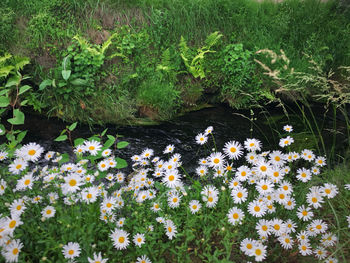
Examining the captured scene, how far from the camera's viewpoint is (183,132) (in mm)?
4133

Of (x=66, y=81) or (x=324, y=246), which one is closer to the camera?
(x=324, y=246)

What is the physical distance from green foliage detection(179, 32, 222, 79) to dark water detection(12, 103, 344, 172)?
0.75 m

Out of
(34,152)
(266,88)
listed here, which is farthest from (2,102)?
(266,88)

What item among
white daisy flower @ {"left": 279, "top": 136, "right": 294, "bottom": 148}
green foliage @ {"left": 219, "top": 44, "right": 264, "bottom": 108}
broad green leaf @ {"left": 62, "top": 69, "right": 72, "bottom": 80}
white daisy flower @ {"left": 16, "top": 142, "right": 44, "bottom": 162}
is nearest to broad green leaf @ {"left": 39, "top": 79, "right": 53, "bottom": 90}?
broad green leaf @ {"left": 62, "top": 69, "right": 72, "bottom": 80}

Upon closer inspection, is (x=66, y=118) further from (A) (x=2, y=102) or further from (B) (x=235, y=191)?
(B) (x=235, y=191)

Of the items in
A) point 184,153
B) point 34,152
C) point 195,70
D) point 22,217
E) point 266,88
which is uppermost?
Result: point 34,152

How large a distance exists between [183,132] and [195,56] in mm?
1555

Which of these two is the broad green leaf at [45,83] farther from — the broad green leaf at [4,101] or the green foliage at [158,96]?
the green foliage at [158,96]

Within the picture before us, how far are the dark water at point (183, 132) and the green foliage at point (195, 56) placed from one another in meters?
0.75

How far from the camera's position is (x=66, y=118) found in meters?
4.16

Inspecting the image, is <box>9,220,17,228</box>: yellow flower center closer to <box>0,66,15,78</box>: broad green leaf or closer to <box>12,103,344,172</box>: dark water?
<box>12,103,344,172</box>: dark water

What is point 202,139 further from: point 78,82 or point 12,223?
point 78,82

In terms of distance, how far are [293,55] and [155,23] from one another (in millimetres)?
2654

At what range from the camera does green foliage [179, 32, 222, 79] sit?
4.56 metres
